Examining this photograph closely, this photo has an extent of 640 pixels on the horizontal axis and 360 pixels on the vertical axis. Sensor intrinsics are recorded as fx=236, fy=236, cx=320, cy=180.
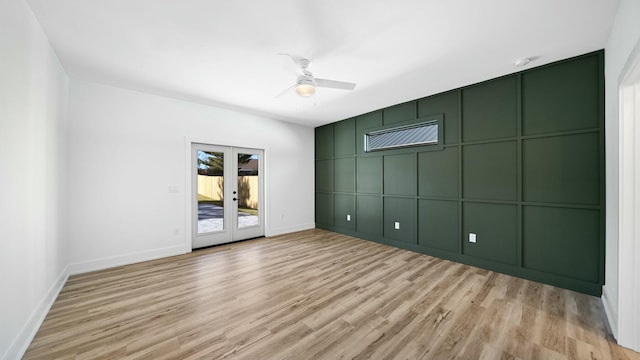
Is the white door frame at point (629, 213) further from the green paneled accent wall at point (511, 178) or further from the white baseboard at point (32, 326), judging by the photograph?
the white baseboard at point (32, 326)

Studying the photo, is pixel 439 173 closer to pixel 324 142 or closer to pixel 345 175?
pixel 345 175

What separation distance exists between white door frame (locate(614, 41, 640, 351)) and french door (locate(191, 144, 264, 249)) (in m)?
5.20

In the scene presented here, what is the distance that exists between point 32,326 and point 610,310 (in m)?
5.17

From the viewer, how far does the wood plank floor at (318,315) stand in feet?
6.06

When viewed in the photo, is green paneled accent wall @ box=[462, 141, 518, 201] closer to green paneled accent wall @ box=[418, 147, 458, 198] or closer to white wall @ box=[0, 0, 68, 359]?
green paneled accent wall @ box=[418, 147, 458, 198]

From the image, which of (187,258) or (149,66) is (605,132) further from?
(187,258)

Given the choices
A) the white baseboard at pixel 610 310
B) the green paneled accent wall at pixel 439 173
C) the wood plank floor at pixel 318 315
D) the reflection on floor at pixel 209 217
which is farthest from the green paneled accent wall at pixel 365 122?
the white baseboard at pixel 610 310

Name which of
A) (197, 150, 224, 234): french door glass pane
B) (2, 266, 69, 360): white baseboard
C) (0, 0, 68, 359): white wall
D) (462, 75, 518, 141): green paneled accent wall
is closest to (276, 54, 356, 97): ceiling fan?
(462, 75, 518, 141): green paneled accent wall

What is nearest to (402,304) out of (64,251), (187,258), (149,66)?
(187,258)

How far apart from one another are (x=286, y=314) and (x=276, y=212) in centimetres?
345

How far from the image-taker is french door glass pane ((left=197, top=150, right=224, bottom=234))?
4590 millimetres

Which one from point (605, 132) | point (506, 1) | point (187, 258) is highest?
point (506, 1)

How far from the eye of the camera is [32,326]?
6.59 feet

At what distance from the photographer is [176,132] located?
13.9ft
